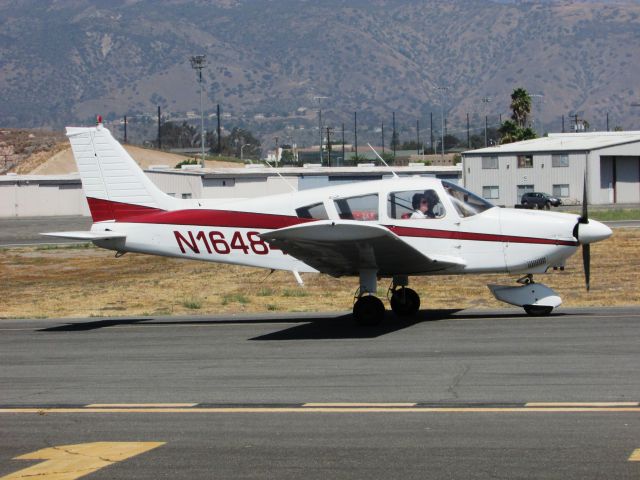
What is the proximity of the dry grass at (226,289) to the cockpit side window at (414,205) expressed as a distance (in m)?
3.58

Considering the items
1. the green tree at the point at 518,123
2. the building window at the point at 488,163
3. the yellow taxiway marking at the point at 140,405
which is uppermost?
the green tree at the point at 518,123

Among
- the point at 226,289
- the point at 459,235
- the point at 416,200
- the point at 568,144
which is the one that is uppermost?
the point at 568,144

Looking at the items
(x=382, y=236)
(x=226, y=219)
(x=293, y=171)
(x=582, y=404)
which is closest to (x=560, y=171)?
(x=293, y=171)

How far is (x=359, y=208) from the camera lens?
16.0 metres

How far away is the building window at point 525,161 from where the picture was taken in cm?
7975

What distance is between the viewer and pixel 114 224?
17.8 meters

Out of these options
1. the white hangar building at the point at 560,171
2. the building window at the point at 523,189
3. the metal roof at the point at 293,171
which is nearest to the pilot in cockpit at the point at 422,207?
the white hangar building at the point at 560,171

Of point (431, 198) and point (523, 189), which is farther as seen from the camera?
point (523, 189)

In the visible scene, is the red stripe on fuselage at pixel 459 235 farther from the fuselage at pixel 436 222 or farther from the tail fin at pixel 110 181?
the tail fin at pixel 110 181

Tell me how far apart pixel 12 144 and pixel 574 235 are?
450 ft

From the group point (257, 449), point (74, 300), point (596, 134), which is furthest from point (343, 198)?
point (596, 134)

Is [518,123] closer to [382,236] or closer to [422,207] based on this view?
[422,207]

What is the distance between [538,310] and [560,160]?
6392 centimetres

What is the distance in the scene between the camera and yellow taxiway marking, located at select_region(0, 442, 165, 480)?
802 centimetres
